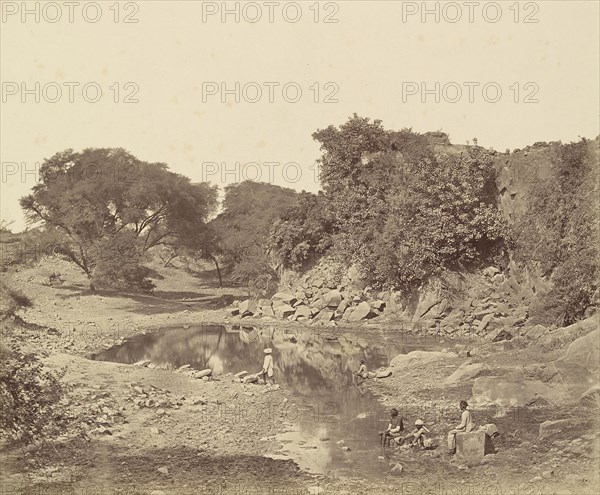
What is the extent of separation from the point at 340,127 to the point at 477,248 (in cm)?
1061

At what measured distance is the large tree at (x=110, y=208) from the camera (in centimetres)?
3538

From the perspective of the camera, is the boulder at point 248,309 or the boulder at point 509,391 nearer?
the boulder at point 509,391

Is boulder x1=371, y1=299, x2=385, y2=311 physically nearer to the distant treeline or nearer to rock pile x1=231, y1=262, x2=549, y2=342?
rock pile x1=231, y1=262, x2=549, y2=342

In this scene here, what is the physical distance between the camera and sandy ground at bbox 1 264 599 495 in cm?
997

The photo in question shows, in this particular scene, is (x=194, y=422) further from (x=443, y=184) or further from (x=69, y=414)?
(x=443, y=184)

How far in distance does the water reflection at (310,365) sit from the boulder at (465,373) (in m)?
2.13

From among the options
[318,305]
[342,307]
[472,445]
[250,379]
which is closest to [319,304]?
[318,305]

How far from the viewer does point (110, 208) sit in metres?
38.1

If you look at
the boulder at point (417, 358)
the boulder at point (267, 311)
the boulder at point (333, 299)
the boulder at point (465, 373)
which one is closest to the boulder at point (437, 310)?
the boulder at point (333, 299)

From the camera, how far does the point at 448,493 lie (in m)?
9.76

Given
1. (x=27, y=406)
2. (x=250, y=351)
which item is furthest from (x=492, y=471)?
(x=250, y=351)

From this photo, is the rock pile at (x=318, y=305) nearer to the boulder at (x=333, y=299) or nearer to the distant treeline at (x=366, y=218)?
the boulder at (x=333, y=299)

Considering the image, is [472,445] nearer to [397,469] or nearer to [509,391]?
[397,469]

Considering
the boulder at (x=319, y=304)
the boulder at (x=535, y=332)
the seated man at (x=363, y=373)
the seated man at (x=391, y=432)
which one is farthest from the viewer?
the boulder at (x=319, y=304)
